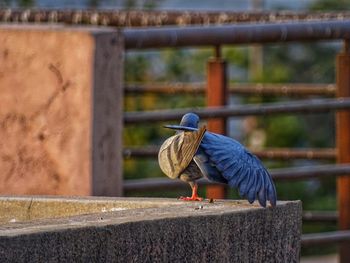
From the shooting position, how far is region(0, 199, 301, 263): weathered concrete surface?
3.18 metres

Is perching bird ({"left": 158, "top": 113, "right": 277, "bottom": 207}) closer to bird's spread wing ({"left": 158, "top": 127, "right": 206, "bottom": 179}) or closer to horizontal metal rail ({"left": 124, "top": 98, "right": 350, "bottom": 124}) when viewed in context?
bird's spread wing ({"left": 158, "top": 127, "right": 206, "bottom": 179})

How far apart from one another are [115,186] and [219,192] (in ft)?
3.15

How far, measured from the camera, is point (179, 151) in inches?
156

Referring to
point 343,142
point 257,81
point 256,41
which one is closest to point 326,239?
point 343,142

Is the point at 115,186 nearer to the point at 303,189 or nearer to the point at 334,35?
the point at 334,35

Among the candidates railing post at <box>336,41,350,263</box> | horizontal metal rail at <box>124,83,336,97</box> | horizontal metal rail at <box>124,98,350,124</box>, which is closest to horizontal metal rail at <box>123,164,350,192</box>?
railing post at <box>336,41,350,263</box>

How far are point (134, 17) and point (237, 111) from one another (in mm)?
1576

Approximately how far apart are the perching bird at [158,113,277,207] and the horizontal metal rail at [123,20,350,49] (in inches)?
71.9

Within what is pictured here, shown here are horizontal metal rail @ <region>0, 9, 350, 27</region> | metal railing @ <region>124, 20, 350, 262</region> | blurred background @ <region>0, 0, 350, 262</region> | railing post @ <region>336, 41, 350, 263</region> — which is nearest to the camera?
metal railing @ <region>124, 20, 350, 262</region>

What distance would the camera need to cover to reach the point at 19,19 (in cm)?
730

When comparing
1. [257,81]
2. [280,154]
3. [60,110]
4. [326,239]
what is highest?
[257,81]

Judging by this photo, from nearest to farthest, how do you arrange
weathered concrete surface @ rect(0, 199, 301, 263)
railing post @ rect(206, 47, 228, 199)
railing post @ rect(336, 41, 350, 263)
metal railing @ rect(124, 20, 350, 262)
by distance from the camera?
weathered concrete surface @ rect(0, 199, 301, 263)
metal railing @ rect(124, 20, 350, 262)
railing post @ rect(206, 47, 228, 199)
railing post @ rect(336, 41, 350, 263)

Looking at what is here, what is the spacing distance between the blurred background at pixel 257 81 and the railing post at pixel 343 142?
3.89 m

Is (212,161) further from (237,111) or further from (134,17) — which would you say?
(134,17)
